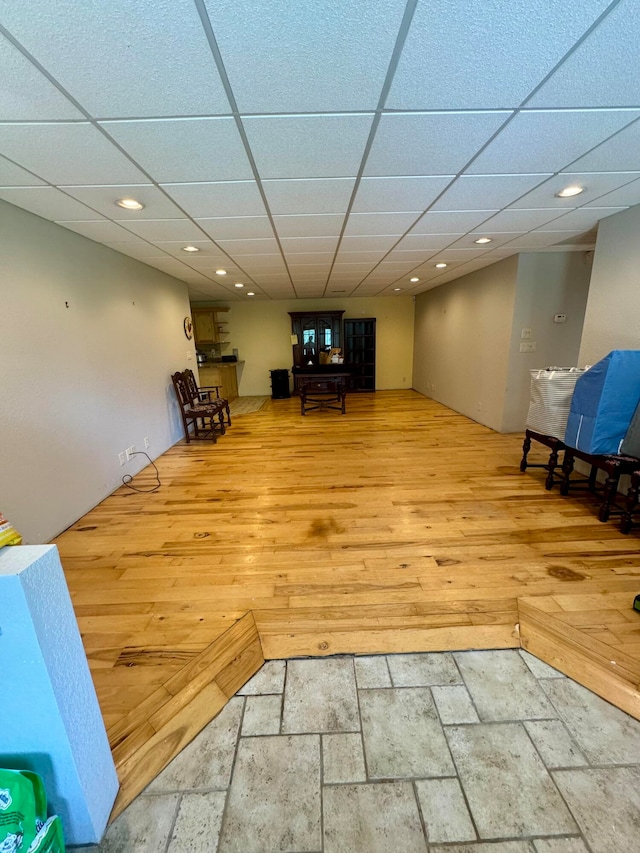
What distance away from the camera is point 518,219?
2932 mm

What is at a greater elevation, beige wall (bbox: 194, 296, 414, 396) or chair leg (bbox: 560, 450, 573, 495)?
beige wall (bbox: 194, 296, 414, 396)

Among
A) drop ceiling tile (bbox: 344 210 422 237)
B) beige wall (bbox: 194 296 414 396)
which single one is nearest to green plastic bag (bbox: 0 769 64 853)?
drop ceiling tile (bbox: 344 210 422 237)

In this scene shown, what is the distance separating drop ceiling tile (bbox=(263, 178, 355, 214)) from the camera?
83.4 inches

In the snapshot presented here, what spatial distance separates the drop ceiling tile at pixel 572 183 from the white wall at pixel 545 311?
6.06 ft

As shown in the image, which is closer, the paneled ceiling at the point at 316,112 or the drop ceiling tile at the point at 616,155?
the paneled ceiling at the point at 316,112

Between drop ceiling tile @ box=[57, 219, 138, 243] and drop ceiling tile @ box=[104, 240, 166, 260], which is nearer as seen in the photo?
drop ceiling tile @ box=[57, 219, 138, 243]

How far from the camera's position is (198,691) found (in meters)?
1.42

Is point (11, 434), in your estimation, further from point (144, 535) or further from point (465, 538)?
point (465, 538)

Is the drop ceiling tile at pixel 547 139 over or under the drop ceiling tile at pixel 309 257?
under

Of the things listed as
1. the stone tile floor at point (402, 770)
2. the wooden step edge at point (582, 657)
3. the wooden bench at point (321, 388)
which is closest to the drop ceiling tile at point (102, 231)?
the stone tile floor at point (402, 770)

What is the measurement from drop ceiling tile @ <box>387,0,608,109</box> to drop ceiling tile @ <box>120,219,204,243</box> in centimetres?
206

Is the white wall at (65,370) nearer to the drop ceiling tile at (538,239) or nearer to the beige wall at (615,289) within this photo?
the drop ceiling tile at (538,239)

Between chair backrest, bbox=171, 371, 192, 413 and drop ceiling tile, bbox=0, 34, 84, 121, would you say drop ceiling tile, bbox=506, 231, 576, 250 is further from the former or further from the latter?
chair backrest, bbox=171, 371, 192, 413

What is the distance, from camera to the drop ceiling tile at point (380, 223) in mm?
2713
